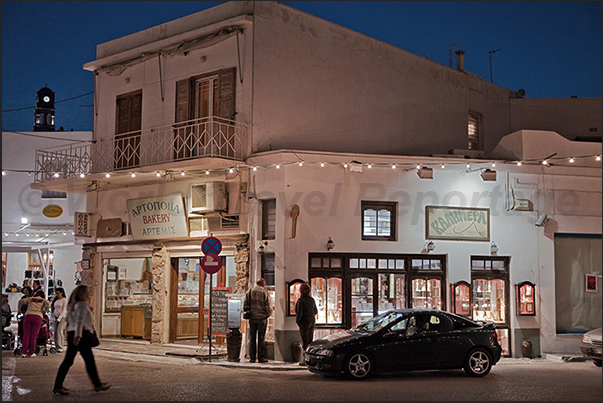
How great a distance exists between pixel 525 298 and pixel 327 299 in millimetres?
5447

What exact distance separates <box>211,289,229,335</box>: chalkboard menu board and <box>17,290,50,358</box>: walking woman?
4.10 meters

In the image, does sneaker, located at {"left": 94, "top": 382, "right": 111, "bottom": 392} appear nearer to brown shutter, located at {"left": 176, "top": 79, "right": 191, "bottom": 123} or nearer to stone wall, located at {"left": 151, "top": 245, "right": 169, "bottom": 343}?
stone wall, located at {"left": 151, "top": 245, "right": 169, "bottom": 343}

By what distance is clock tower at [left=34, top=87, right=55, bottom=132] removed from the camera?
129ft

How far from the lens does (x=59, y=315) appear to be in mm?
17922

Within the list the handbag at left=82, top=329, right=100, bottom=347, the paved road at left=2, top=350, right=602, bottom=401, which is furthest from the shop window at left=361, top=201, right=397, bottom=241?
the handbag at left=82, top=329, right=100, bottom=347

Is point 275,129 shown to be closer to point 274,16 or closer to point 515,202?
point 274,16

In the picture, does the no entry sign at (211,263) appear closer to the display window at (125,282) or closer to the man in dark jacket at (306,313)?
the man in dark jacket at (306,313)

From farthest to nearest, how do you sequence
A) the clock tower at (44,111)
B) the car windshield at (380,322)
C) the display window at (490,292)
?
the clock tower at (44,111)
the display window at (490,292)
the car windshield at (380,322)

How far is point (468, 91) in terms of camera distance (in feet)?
73.7

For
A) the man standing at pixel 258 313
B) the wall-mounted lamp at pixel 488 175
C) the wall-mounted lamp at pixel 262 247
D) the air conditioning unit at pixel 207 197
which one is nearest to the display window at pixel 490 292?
the wall-mounted lamp at pixel 488 175

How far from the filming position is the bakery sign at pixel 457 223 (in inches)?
691

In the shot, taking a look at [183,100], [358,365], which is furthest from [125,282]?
[358,365]

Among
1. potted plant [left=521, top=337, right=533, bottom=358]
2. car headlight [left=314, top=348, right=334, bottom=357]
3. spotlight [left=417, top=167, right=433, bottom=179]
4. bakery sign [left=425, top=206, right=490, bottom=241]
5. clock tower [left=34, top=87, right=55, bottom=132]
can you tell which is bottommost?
potted plant [left=521, top=337, right=533, bottom=358]

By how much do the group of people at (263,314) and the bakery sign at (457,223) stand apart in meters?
4.03
